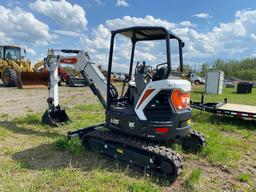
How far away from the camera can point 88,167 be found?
4.48 meters

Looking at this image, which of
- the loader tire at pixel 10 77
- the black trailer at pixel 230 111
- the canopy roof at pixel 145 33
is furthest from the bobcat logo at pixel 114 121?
the loader tire at pixel 10 77

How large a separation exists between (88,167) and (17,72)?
51.2ft

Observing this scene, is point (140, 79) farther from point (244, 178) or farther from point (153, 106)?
point (244, 178)

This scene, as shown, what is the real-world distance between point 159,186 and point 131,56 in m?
3.06

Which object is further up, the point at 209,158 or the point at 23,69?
the point at 23,69

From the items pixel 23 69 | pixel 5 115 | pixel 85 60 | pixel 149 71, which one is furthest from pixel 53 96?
pixel 23 69

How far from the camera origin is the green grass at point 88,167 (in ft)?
12.5

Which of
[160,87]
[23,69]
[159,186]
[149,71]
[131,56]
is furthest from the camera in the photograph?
[23,69]

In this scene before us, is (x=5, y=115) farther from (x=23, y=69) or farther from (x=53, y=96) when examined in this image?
(x=23, y=69)

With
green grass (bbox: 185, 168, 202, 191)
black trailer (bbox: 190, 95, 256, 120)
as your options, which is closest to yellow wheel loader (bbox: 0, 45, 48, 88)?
black trailer (bbox: 190, 95, 256, 120)

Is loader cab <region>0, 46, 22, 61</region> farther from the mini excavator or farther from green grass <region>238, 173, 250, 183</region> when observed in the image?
green grass <region>238, 173, 250, 183</region>

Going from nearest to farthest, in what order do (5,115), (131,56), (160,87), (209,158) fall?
(160,87)
(209,158)
(131,56)
(5,115)

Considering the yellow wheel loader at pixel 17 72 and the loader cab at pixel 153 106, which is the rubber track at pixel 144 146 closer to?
the loader cab at pixel 153 106

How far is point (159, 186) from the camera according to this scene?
394cm
